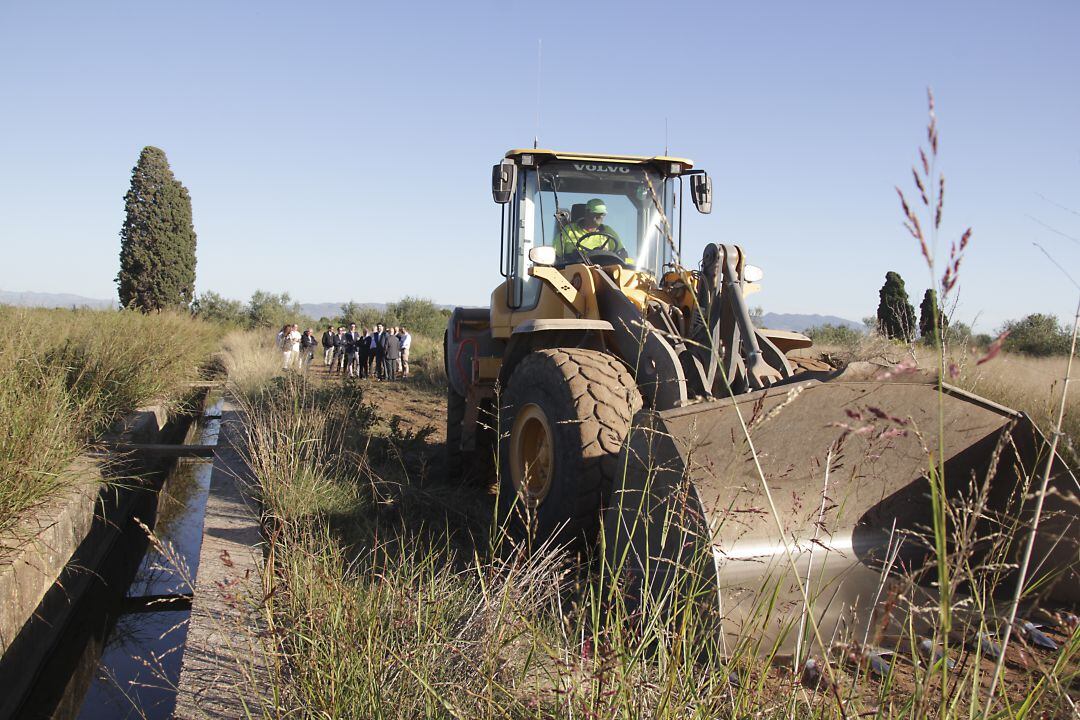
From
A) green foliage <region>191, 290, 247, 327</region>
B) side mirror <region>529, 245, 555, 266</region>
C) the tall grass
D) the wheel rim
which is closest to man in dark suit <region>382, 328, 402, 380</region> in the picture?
the tall grass

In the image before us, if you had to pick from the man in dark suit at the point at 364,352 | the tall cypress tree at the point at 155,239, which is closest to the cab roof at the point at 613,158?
the man in dark suit at the point at 364,352

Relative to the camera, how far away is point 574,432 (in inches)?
156

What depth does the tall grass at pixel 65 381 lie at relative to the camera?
5055 mm

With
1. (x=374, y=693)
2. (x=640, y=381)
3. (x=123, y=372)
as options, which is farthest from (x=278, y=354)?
(x=374, y=693)

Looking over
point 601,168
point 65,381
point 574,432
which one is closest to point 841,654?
point 574,432

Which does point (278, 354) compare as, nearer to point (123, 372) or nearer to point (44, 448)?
point (123, 372)

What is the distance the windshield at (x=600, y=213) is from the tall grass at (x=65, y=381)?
370 cm

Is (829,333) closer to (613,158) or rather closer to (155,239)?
(613,158)

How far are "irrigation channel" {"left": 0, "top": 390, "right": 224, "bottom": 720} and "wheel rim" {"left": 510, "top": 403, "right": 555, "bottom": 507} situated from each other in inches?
72.3

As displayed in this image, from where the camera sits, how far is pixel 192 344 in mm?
15078

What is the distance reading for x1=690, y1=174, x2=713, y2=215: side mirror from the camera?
20.1 ft

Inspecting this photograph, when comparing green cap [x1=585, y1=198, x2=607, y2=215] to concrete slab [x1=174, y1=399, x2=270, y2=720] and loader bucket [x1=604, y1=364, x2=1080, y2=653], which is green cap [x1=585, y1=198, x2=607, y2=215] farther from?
concrete slab [x1=174, y1=399, x2=270, y2=720]

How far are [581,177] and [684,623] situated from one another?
4.66 m

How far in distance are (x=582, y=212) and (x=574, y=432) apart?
2599 millimetres
